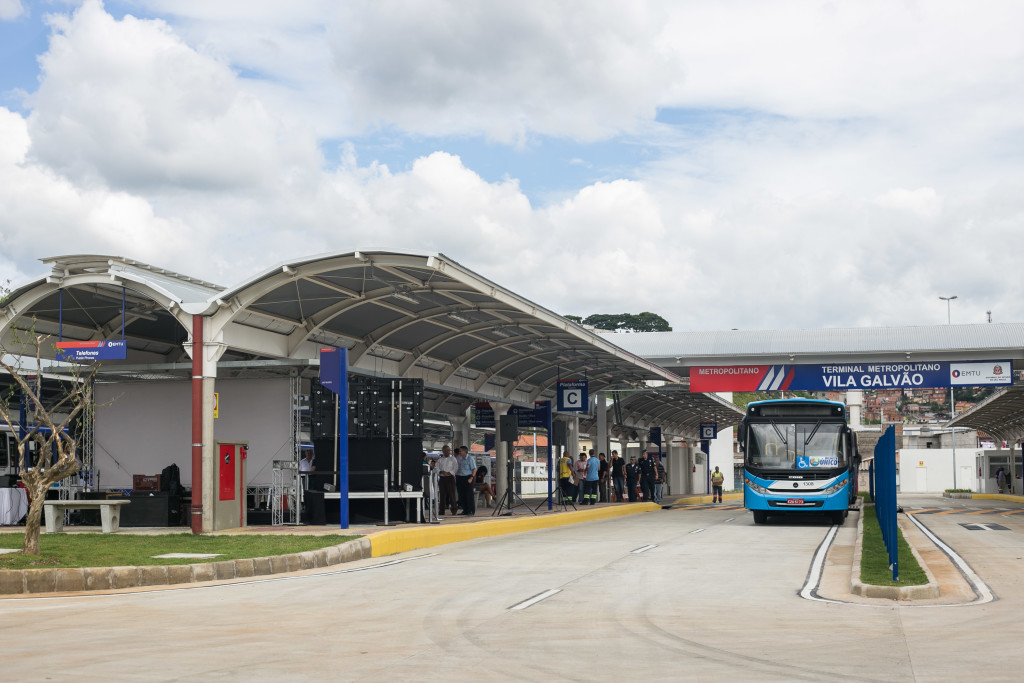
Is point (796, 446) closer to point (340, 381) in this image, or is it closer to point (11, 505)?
point (340, 381)

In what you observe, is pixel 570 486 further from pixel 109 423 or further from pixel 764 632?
pixel 764 632

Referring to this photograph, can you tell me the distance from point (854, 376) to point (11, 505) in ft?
81.6

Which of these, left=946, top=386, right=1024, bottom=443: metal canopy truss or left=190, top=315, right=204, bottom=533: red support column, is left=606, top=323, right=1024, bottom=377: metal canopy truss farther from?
left=190, top=315, right=204, bottom=533: red support column

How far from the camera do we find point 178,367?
847 inches

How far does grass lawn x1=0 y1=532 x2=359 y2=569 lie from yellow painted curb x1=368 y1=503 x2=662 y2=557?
540 millimetres

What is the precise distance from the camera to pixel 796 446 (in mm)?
25625

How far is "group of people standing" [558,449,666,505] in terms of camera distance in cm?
3266

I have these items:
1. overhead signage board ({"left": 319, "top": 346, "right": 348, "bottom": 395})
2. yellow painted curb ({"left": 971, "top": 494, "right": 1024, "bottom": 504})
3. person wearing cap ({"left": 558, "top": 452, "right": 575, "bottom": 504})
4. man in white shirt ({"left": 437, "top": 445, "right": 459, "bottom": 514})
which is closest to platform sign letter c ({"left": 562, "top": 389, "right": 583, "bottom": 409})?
person wearing cap ({"left": 558, "top": 452, "right": 575, "bottom": 504})

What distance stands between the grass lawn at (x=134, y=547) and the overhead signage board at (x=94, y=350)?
121 inches

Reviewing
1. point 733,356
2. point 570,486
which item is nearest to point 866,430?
point 733,356

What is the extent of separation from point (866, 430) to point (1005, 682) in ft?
271

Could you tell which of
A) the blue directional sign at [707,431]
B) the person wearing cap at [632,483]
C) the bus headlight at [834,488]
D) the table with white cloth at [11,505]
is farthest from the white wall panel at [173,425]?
the blue directional sign at [707,431]

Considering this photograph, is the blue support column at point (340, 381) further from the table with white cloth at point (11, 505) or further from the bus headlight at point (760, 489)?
the bus headlight at point (760, 489)

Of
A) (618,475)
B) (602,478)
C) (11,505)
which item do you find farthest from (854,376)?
(11,505)
